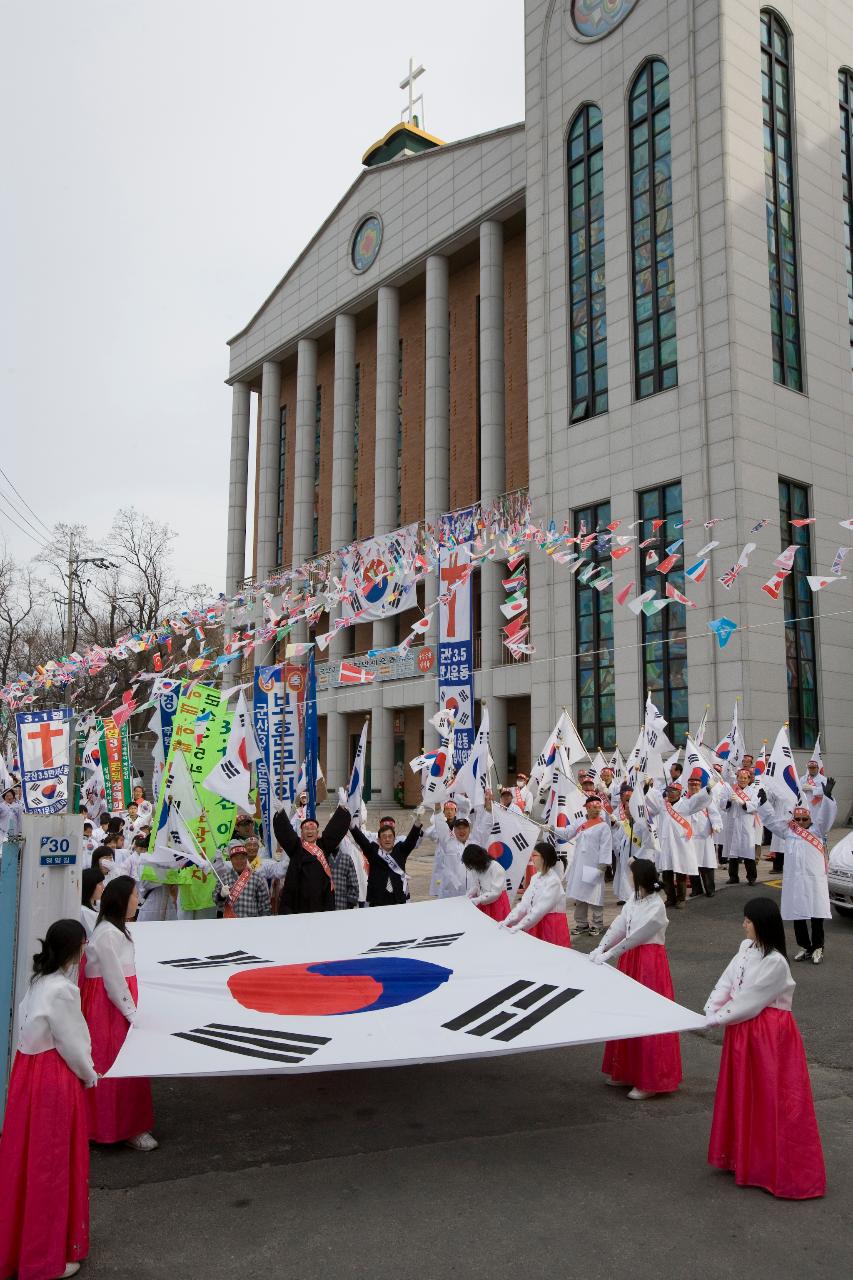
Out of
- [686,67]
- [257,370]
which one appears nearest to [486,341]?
[686,67]

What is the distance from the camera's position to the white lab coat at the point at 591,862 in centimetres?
1299

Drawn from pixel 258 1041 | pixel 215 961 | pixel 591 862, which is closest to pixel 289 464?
pixel 591 862

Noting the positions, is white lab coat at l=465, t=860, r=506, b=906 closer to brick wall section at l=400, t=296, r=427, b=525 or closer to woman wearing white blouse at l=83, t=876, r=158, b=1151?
woman wearing white blouse at l=83, t=876, r=158, b=1151

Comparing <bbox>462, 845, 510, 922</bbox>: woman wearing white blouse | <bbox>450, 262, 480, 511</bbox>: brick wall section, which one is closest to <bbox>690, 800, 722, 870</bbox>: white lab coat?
<bbox>462, 845, 510, 922</bbox>: woman wearing white blouse

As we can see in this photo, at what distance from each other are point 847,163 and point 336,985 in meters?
32.4

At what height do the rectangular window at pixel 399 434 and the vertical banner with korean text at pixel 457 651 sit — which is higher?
the rectangular window at pixel 399 434

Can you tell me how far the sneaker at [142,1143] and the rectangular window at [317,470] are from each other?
3825 cm

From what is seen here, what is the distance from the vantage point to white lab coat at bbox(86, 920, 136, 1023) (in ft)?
18.6

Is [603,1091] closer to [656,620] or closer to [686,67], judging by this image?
[656,620]

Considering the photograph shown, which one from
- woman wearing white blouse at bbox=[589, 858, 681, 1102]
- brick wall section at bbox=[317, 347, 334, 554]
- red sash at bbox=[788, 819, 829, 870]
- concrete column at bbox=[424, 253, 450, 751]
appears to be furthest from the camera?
brick wall section at bbox=[317, 347, 334, 554]

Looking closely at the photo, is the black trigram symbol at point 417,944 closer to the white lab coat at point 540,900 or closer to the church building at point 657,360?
the white lab coat at point 540,900

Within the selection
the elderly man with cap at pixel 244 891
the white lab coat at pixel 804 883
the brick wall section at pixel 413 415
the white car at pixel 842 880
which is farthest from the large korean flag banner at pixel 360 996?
the brick wall section at pixel 413 415

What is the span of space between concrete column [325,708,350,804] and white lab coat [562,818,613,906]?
26.6m

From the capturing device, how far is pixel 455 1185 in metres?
5.18
